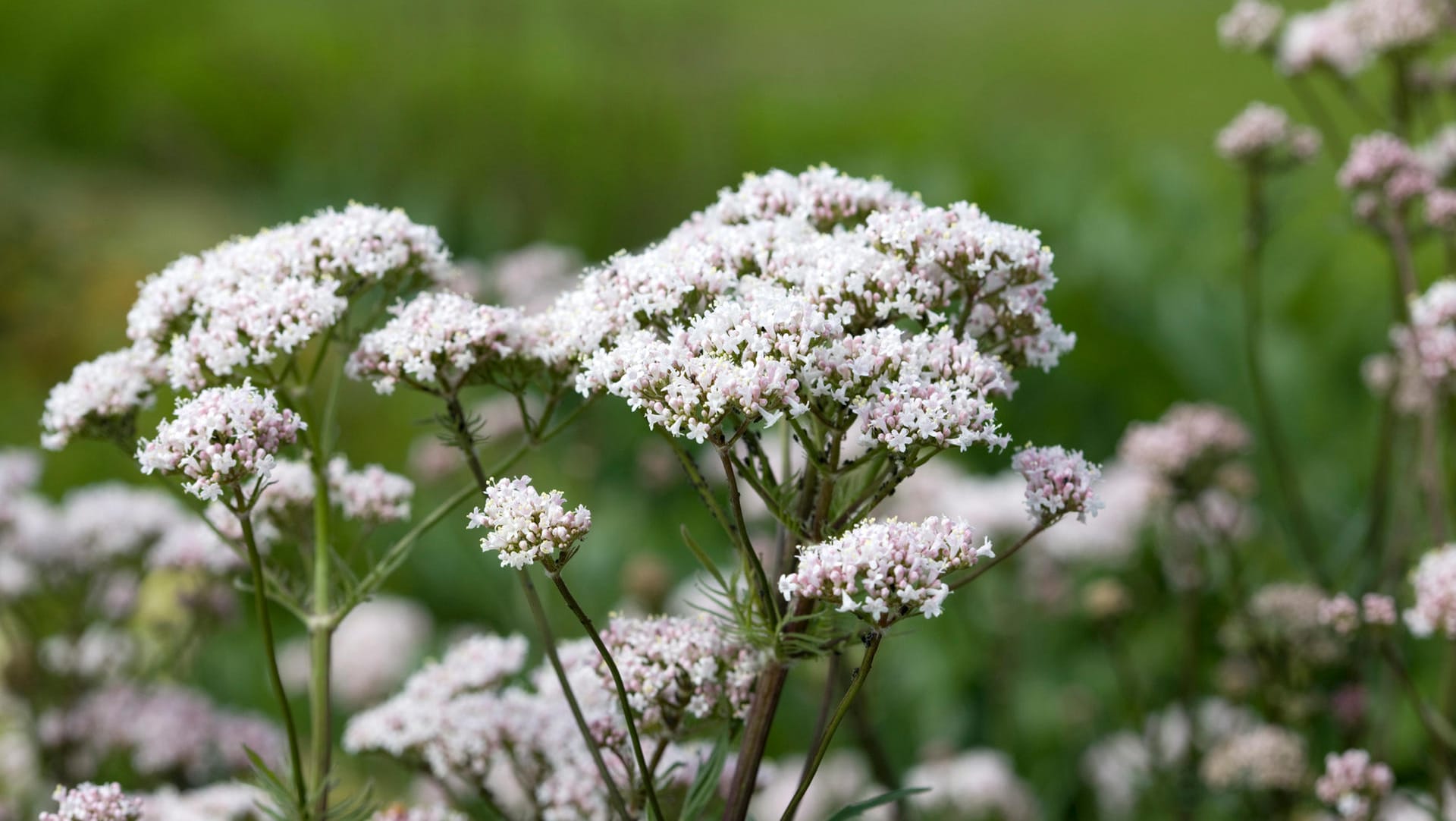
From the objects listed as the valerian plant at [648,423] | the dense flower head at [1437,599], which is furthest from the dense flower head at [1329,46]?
the valerian plant at [648,423]

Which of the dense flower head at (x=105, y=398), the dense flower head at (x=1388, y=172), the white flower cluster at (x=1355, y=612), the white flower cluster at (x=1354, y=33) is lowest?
the white flower cluster at (x=1355, y=612)

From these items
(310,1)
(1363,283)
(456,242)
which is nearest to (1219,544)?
(1363,283)

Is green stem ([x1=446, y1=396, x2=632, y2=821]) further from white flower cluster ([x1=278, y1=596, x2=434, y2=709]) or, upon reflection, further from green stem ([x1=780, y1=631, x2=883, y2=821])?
white flower cluster ([x1=278, y1=596, x2=434, y2=709])

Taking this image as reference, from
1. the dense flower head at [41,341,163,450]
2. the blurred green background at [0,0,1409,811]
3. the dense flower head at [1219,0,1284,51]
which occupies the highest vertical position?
the blurred green background at [0,0,1409,811]

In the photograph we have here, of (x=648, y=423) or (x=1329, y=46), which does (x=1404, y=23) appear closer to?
(x=1329, y=46)

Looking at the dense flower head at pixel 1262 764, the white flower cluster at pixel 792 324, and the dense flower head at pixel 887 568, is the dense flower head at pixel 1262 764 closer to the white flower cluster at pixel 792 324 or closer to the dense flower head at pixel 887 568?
the white flower cluster at pixel 792 324

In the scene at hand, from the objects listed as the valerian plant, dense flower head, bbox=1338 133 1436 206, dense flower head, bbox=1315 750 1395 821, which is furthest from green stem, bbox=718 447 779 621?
dense flower head, bbox=1338 133 1436 206

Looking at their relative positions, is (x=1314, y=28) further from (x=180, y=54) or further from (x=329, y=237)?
(x=180, y=54)

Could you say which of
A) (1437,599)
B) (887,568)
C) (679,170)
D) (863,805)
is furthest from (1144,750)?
(679,170)
